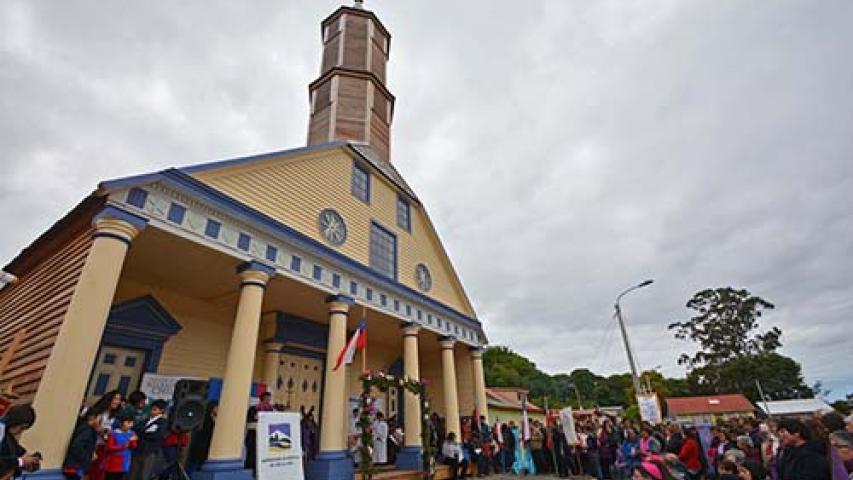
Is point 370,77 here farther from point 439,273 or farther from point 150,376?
point 150,376

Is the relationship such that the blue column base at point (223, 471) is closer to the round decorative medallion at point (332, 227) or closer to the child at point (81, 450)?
the child at point (81, 450)

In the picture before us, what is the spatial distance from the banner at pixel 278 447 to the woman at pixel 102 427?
1822mm

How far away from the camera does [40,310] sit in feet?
19.9

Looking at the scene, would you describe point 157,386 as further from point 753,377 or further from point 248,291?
point 753,377

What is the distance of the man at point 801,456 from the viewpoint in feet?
12.6

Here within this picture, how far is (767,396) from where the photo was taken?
39.9 meters

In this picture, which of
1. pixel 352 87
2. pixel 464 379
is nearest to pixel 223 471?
pixel 464 379

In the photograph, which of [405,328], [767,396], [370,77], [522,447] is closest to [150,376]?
[405,328]

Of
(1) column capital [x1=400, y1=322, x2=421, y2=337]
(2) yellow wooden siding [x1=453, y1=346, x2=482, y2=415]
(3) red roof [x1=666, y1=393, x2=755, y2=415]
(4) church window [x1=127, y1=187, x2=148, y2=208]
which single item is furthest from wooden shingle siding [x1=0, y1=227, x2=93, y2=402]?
(3) red roof [x1=666, y1=393, x2=755, y2=415]

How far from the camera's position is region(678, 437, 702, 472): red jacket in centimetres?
764

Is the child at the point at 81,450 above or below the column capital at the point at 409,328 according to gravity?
below

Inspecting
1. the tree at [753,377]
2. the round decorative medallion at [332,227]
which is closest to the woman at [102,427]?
the round decorative medallion at [332,227]

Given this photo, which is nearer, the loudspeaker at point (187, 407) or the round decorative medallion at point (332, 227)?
Result: the loudspeaker at point (187, 407)

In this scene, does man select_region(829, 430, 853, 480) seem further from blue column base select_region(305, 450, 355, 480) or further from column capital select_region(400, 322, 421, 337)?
column capital select_region(400, 322, 421, 337)
